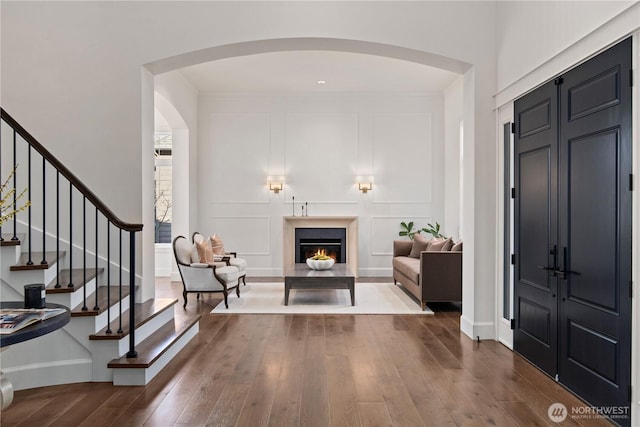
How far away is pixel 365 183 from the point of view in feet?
30.3

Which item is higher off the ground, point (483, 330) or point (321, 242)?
point (321, 242)

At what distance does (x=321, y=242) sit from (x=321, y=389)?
5.99 metres

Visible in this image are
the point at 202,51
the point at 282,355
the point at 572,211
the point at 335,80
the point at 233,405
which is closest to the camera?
the point at 233,405

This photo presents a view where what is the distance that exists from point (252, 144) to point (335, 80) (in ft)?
6.94

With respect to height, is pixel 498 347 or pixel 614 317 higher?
pixel 614 317

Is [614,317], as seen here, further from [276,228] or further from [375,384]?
[276,228]

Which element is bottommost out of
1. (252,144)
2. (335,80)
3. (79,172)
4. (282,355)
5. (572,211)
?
(282,355)

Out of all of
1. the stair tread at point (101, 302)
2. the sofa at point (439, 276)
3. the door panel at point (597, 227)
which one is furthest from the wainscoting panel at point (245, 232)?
the door panel at point (597, 227)

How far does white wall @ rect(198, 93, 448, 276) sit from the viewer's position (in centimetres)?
928

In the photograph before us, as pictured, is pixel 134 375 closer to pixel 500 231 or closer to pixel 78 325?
pixel 78 325

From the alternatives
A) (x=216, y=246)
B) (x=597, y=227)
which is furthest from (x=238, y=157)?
(x=597, y=227)

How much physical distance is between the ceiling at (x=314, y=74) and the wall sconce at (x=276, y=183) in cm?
170

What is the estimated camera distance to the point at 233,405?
3133mm

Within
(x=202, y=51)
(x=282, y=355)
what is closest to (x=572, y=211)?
(x=282, y=355)
